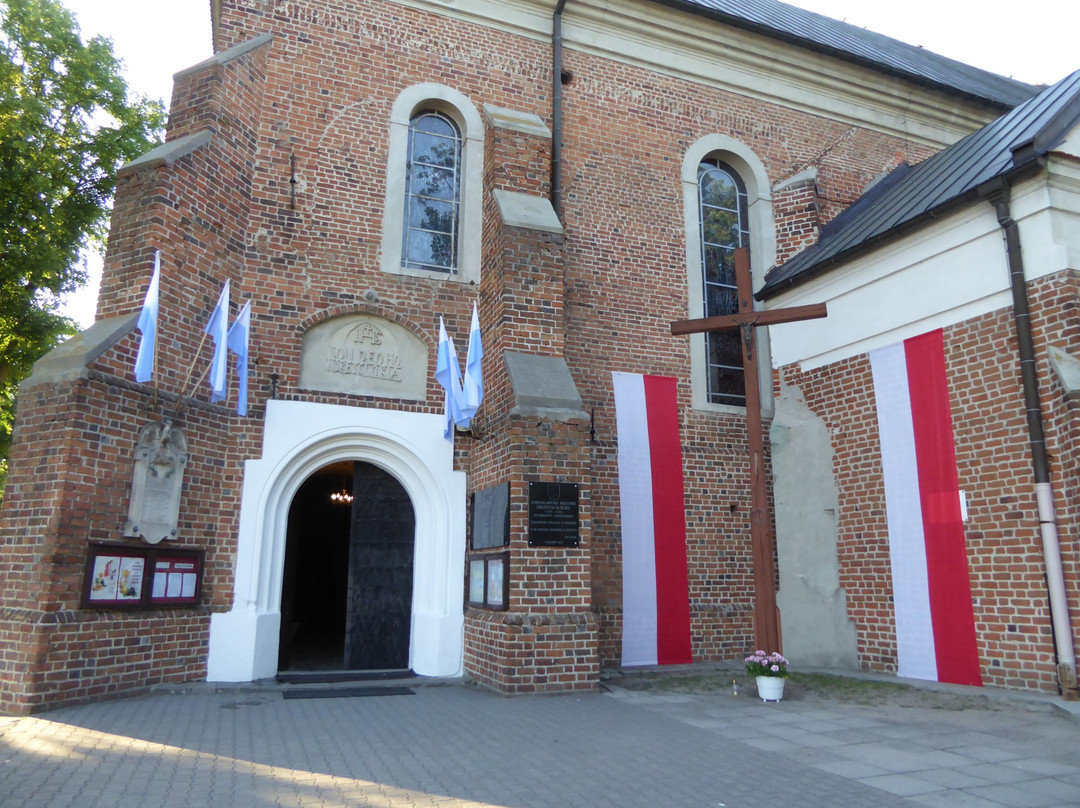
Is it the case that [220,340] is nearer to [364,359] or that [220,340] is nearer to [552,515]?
[364,359]

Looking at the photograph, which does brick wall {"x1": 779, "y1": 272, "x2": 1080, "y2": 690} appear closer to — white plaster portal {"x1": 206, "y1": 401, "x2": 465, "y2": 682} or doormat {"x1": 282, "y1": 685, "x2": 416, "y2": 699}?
white plaster portal {"x1": 206, "y1": 401, "x2": 465, "y2": 682}

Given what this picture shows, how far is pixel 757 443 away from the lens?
335 inches

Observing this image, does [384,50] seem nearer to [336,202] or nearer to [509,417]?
[336,202]

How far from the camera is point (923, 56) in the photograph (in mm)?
17531

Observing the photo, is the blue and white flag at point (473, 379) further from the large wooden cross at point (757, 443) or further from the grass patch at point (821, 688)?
the grass patch at point (821, 688)

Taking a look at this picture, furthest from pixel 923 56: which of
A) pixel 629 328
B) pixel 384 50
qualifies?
pixel 384 50

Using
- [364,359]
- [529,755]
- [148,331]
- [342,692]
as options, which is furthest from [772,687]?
[148,331]

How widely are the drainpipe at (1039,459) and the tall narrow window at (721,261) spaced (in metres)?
3.75

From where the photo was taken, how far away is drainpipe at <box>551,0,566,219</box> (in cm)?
1090

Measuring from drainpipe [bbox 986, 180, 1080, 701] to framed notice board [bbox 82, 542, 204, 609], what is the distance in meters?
8.71

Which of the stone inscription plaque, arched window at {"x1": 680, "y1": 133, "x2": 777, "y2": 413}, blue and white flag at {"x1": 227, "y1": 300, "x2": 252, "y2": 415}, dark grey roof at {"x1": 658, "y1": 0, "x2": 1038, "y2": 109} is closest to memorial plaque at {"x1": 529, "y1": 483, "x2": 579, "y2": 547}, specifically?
the stone inscription plaque

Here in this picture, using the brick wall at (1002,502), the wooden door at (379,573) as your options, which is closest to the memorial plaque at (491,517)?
the wooden door at (379,573)

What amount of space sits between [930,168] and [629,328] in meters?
4.95

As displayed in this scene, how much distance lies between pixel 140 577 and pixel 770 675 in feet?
21.0
